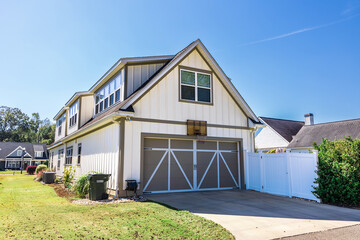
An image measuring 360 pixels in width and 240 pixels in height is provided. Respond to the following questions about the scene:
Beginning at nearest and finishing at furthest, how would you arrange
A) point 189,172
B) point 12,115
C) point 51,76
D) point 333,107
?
point 189,172 → point 51,76 → point 333,107 → point 12,115

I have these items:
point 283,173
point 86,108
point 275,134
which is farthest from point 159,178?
point 275,134

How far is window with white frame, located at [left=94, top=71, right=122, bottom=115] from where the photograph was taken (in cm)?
1337

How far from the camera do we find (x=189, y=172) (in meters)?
11.7

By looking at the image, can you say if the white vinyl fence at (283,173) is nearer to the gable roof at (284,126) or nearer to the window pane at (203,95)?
the window pane at (203,95)

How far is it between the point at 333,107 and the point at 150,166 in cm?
2092

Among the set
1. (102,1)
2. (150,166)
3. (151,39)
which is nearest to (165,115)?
(150,166)

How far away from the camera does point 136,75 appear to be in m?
12.7

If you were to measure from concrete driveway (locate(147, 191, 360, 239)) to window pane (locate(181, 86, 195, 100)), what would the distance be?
4.73 m

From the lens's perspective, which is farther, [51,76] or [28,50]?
[51,76]

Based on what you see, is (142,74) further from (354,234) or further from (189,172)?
(354,234)

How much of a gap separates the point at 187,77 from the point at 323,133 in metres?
15.9

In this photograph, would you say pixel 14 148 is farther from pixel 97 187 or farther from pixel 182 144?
pixel 182 144

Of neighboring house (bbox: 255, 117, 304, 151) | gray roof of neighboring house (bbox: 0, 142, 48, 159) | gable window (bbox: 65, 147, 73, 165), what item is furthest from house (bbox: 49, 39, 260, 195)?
gray roof of neighboring house (bbox: 0, 142, 48, 159)

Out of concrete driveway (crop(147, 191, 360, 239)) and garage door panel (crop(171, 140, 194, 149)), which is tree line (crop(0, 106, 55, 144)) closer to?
garage door panel (crop(171, 140, 194, 149))
